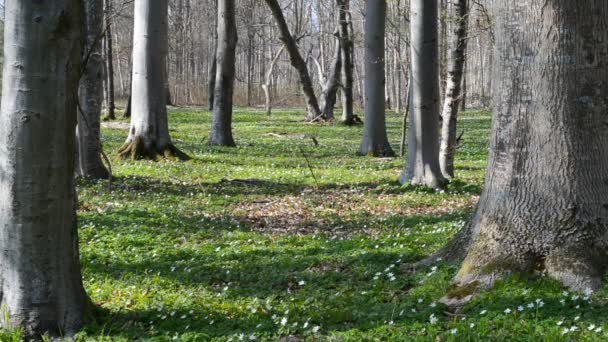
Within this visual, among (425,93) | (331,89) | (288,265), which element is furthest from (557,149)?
(331,89)

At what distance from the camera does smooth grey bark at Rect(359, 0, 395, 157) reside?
1823 cm

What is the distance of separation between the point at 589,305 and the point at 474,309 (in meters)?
0.77

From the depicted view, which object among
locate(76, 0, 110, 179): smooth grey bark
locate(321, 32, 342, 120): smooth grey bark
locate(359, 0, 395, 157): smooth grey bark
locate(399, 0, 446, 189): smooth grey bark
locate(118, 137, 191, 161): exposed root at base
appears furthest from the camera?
locate(321, 32, 342, 120): smooth grey bark

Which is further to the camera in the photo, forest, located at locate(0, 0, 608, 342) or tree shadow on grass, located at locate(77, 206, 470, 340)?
tree shadow on grass, located at locate(77, 206, 470, 340)

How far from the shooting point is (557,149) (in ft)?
17.4

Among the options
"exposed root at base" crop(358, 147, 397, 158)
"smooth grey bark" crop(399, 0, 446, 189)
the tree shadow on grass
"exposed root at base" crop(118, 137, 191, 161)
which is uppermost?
"smooth grey bark" crop(399, 0, 446, 189)

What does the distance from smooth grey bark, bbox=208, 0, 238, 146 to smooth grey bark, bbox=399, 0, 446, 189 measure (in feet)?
29.1

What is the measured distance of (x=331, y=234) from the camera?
904 centimetres

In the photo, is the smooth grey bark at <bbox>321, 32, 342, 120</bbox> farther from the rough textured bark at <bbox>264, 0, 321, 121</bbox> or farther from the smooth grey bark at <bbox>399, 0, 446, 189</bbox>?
the smooth grey bark at <bbox>399, 0, 446, 189</bbox>

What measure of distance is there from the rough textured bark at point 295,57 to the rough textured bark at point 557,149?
68.9ft

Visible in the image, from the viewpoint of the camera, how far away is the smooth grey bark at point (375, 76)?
18234 millimetres

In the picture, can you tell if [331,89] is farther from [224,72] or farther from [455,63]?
[455,63]

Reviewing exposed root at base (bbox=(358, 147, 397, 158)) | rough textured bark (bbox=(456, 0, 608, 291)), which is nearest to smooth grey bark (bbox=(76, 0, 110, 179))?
exposed root at base (bbox=(358, 147, 397, 158))

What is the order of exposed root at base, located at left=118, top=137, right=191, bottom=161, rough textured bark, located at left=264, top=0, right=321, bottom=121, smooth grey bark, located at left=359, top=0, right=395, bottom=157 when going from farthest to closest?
rough textured bark, located at left=264, top=0, right=321, bottom=121, smooth grey bark, located at left=359, top=0, right=395, bottom=157, exposed root at base, located at left=118, top=137, right=191, bottom=161
